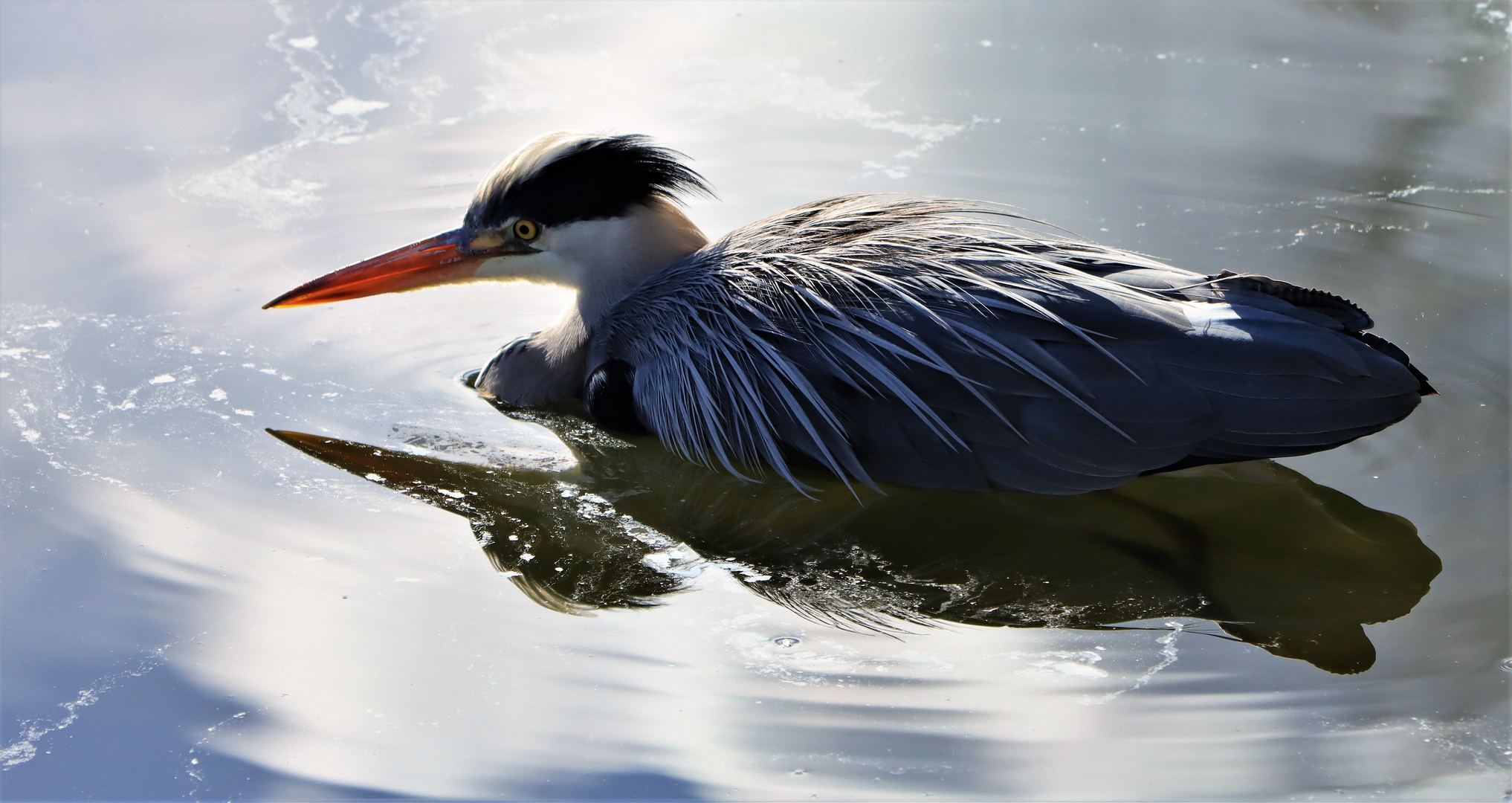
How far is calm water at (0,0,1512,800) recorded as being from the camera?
2811 millimetres

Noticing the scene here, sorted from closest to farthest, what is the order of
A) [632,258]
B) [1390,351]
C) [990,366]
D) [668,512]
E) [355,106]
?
[1390,351] < [990,366] < [668,512] < [632,258] < [355,106]

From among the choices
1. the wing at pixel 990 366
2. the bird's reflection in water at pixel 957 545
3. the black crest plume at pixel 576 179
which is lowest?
the bird's reflection in water at pixel 957 545

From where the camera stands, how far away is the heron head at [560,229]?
4309 millimetres

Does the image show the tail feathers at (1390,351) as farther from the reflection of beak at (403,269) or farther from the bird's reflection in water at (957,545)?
the reflection of beak at (403,269)

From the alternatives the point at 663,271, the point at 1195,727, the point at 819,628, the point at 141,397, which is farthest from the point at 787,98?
the point at 1195,727

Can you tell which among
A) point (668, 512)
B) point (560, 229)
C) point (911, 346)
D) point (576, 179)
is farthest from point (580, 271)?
point (911, 346)

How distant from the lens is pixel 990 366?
11.6ft

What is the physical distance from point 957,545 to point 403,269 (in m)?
2.20

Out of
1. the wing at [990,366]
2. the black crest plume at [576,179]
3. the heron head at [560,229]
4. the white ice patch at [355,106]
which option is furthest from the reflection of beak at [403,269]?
the white ice patch at [355,106]

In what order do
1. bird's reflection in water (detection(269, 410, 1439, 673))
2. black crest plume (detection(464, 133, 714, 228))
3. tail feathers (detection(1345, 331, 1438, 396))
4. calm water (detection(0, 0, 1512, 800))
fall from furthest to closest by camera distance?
black crest plume (detection(464, 133, 714, 228)) → tail feathers (detection(1345, 331, 1438, 396)) → bird's reflection in water (detection(269, 410, 1439, 673)) → calm water (detection(0, 0, 1512, 800))

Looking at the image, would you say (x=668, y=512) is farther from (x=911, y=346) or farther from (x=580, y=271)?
(x=580, y=271)

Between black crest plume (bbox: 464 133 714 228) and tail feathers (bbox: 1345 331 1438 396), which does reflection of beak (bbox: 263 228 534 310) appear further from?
tail feathers (bbox: 1345 331 1438 396)

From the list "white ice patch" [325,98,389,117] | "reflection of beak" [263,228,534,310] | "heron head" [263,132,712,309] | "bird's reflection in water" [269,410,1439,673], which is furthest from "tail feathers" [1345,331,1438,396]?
"white ice patch" [325,98,389,117]

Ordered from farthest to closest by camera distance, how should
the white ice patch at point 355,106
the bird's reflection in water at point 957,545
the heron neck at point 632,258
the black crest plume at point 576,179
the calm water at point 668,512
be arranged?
the white ice patch at point 355,106, the heron neck at point 632,258, the black crest plume at point 576,179, the bird's reflection in water at point 957,545, the calm water at point 668,512
